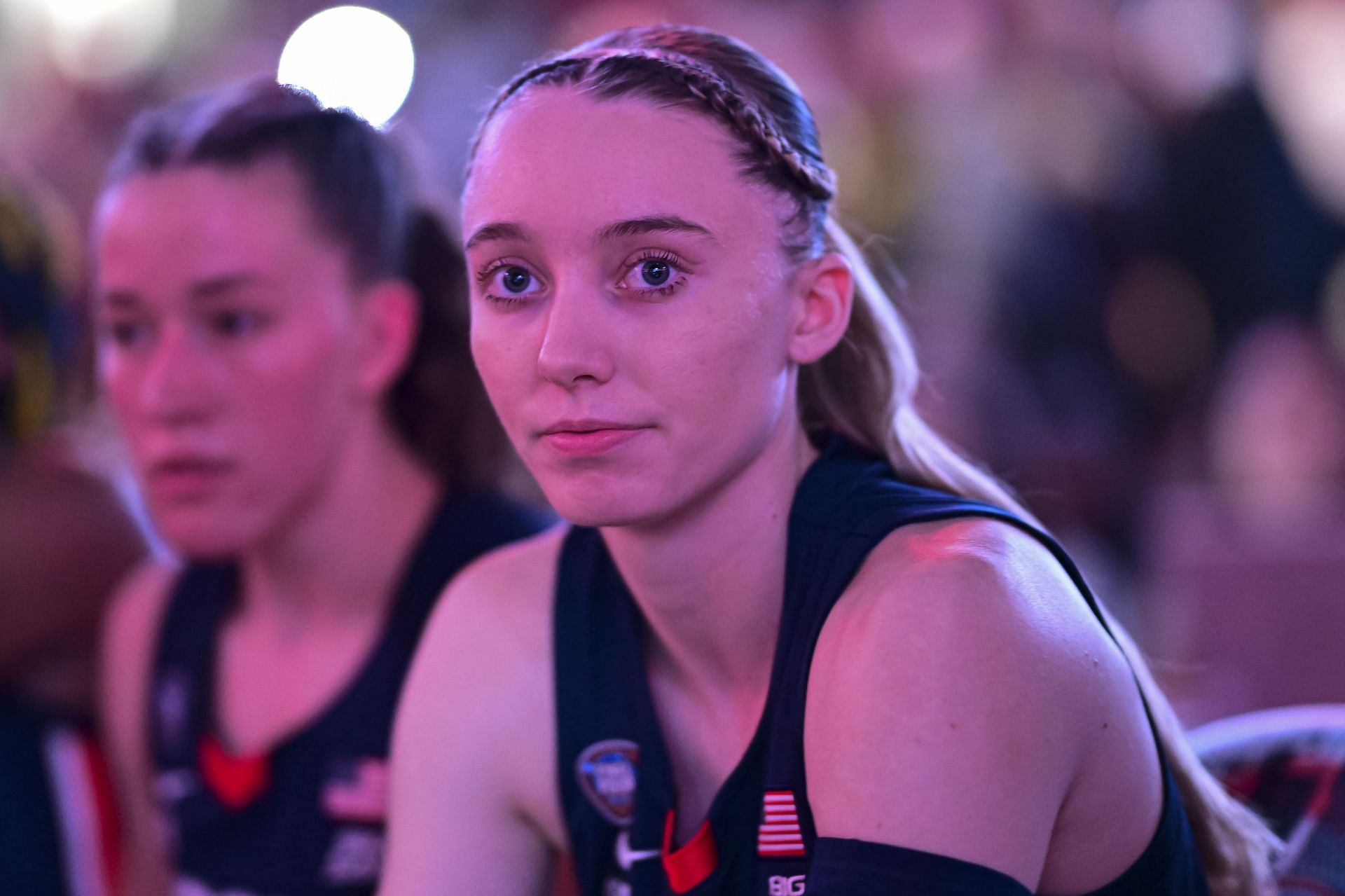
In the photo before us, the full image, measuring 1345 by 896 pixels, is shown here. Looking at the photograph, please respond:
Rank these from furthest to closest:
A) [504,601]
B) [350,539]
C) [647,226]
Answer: [350,539] → [504,601] → [647,226]

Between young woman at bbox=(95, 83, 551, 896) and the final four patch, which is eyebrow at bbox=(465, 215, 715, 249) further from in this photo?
young woman at bbox=(95, 83, 551, 896)

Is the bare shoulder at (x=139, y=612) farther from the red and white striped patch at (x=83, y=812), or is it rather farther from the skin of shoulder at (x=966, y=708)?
the skin of shoulder at (x=966, y=708)

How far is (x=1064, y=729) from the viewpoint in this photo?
0.99m

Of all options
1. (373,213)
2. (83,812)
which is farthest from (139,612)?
(373,213)

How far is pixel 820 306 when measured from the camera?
3.88ft

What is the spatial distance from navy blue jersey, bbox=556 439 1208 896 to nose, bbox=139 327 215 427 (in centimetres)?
54

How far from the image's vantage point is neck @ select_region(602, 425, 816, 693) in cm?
119

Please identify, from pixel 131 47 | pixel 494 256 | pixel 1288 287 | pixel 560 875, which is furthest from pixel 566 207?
pixel 131 47

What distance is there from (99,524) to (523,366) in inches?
46.6

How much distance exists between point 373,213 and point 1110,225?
9.90ft

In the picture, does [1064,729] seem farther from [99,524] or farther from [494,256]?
[99,524]

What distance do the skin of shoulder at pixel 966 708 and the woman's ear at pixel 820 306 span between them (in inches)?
7.9

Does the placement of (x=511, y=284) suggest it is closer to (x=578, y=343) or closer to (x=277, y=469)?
(x=578, y=343)

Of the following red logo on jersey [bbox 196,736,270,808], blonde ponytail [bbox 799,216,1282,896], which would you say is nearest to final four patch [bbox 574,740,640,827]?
blonde ponytail [bbox 799,216,1282,896]
